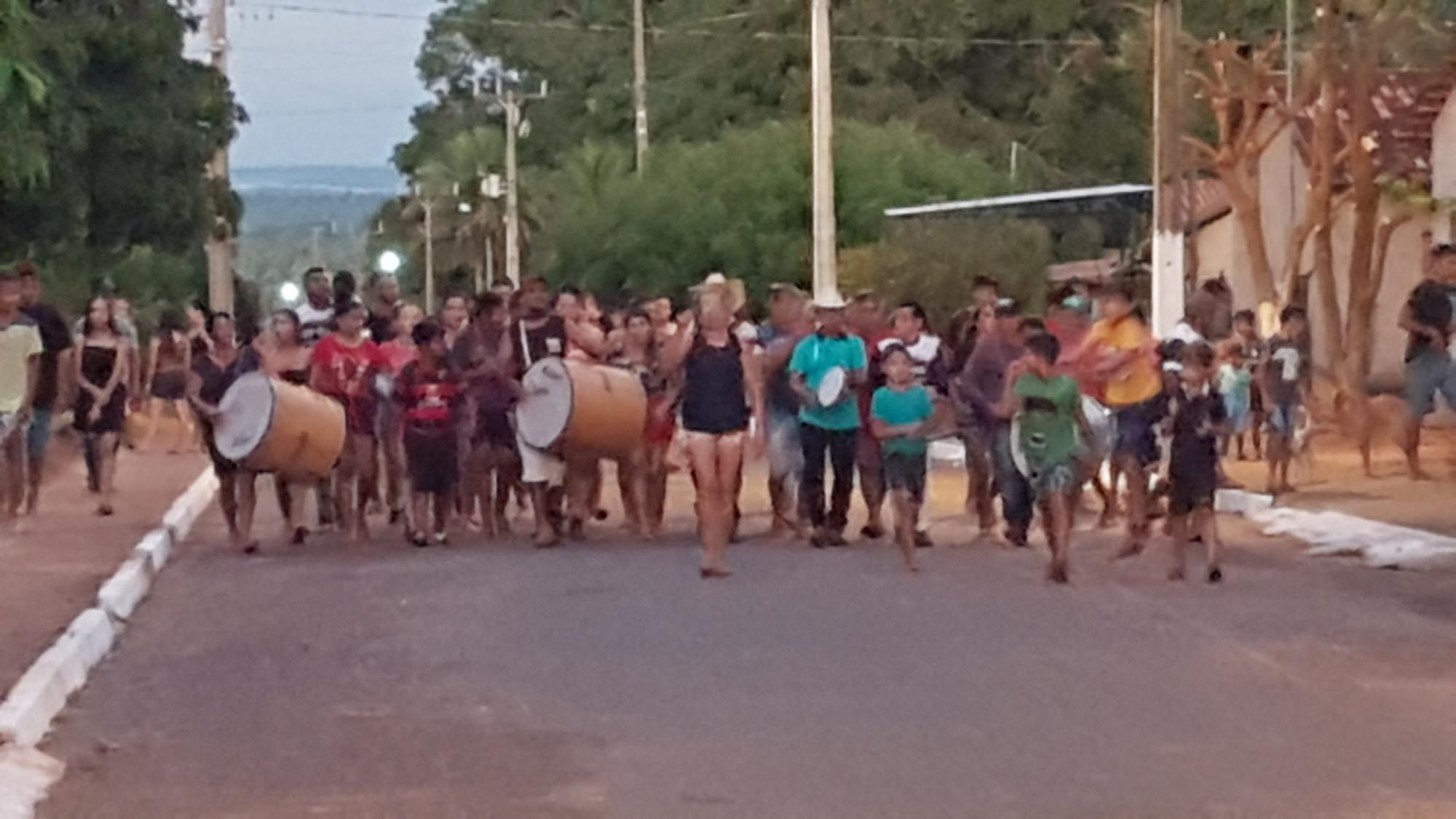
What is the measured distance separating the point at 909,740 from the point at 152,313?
32.7 m

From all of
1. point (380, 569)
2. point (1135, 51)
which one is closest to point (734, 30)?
point (1135, 51)

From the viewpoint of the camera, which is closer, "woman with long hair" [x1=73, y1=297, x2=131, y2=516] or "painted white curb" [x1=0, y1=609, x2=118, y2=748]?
"painted white curb" [x1=0, y1=609, x2=118, y2=748]

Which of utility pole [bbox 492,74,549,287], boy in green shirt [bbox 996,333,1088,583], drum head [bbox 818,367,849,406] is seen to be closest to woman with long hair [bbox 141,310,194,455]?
drum head [bbox 818,367,849,406]

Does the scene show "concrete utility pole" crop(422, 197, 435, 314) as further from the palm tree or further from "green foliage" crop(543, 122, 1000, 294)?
the palm tree

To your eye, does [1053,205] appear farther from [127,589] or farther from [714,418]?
[127,589]

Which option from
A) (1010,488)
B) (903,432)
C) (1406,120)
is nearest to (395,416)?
(903,432)

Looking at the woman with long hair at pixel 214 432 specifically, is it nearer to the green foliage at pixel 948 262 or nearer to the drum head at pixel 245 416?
the drum head at pixel 245 416

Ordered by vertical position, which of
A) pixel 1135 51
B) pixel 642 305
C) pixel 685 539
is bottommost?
pixel 685 539

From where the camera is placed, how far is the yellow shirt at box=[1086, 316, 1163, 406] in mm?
17562

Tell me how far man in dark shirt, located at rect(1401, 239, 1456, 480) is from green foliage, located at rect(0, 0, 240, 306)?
15.0 m

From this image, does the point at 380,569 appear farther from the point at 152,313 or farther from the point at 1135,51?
the point at 152,313

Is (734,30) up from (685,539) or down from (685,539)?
up

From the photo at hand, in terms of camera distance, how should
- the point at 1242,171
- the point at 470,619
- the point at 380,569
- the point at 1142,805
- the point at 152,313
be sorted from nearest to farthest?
the point at 1142,805 < the point at 470,619 < the point at 380,569 < the point at 1242,171 < the point at 152,313

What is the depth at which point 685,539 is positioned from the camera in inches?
735
